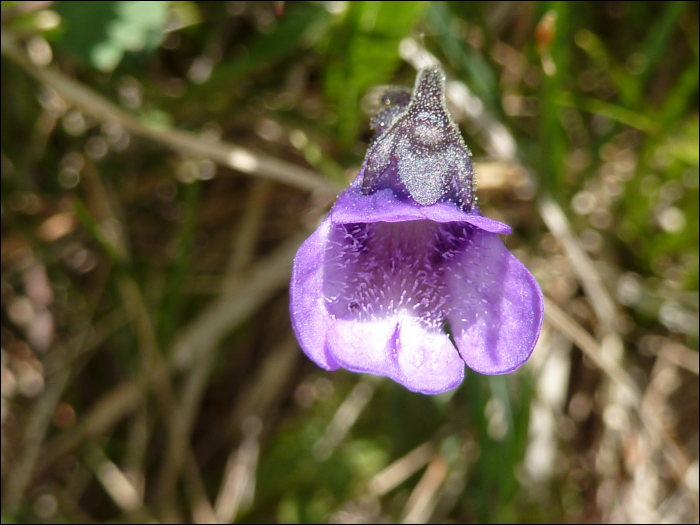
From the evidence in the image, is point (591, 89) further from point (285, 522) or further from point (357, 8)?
point (285, 522)

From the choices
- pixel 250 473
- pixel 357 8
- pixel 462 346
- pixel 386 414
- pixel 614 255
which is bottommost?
pixel 250 473

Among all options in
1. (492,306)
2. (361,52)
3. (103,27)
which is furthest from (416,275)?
(103,27)

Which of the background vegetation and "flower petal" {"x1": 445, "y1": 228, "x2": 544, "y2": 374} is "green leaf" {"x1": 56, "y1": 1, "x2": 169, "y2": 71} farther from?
"flower petal" {"x1": 445, "y1": 228, "x2": 544, "y2": 374}

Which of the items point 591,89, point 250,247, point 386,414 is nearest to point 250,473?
point 386,414

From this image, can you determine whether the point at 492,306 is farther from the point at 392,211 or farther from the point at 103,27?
the point at 103,27

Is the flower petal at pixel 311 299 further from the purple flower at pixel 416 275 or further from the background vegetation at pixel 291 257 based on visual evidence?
the background vegetation at pixel 291 257

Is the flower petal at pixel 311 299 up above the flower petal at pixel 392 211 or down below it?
below

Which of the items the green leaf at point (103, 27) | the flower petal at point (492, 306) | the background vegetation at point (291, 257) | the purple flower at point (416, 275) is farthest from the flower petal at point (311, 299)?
the green leaf at point (103, 27)
